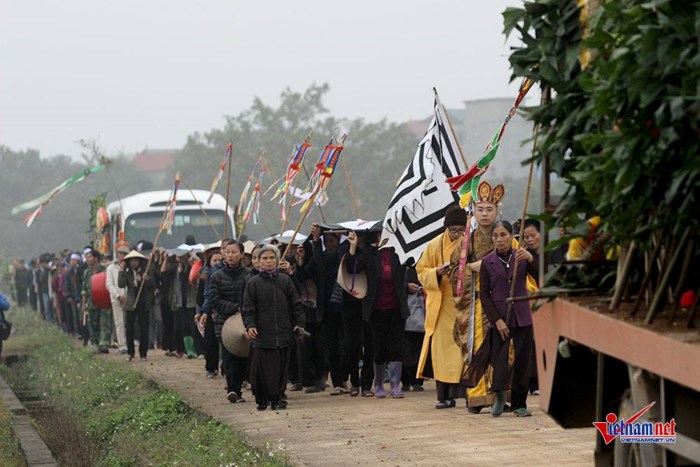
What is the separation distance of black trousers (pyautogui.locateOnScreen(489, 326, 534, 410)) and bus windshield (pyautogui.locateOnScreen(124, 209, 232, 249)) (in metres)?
15.7

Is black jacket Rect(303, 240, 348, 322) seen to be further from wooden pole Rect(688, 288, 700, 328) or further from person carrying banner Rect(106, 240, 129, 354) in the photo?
wooden pole Rect(688, 288, 700, 328)

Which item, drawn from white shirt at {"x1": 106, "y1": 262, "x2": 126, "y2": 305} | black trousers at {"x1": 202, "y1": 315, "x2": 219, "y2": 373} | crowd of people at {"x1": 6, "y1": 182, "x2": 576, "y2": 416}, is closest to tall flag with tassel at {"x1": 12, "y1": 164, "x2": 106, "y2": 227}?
white shirt at {"x1": 106, "y1": 262, "x2": 126, "y2": 305}

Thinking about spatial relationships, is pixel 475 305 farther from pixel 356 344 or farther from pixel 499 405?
pixel 356 344

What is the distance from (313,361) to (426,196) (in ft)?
9.01

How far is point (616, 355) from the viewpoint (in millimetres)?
6586

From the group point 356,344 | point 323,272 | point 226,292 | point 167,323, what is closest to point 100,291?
point 167,323

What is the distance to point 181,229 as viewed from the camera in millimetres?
28547

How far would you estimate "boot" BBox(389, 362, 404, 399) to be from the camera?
15.7m

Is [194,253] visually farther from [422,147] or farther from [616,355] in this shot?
[616,355]

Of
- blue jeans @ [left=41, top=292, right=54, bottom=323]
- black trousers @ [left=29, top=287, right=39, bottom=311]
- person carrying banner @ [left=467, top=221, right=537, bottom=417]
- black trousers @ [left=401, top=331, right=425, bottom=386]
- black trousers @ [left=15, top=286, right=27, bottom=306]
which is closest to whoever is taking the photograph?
person carrying banner @ [left=467, top=221, right=537, bottom=417]

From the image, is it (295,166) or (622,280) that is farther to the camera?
(295,166)

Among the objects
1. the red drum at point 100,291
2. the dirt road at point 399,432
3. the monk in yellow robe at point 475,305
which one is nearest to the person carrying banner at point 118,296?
the red drum at point 100,291

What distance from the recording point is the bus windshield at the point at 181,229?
93.5ft

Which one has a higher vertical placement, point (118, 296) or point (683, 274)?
point (683, 274)
